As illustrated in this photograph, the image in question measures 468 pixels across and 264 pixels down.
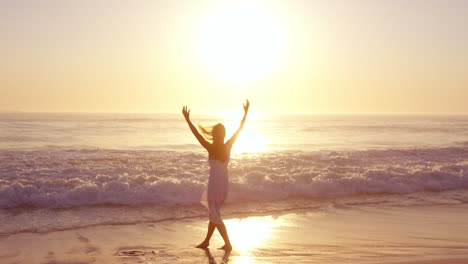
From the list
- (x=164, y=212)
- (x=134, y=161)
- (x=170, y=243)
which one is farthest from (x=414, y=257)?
(x=134, y=161)

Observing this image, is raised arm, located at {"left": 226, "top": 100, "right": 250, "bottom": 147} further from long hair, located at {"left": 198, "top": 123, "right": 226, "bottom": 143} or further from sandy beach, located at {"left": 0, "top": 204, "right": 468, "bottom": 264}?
sandy beach, located at {"left": 0, "top": 204, "right": 468, "bottom": 264}

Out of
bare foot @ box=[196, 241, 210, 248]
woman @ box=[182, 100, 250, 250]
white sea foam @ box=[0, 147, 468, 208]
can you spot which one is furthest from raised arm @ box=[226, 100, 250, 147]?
white sea foam @ box=[0, 147, 468, 208]

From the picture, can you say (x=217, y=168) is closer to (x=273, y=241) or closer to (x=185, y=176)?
(x=273, y=241)

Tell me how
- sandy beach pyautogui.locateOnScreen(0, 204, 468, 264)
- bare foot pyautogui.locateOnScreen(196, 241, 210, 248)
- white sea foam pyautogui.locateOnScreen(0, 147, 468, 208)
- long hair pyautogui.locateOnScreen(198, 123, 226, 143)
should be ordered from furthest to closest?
white sea foam pyautogui.locateOnScreen(0, 147, 468, 208), bare foot pyautogui.locateOnScreen(196, 241, 210, 248), long hair pyautogui.locateOnScreen(198, 123, 226, 143), sandy beach pyautogui.locateOnScreen(0, 204, 468, 264)

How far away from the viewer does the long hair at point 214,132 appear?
7.33 metres

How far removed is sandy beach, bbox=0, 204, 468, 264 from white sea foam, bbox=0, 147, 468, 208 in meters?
2.69

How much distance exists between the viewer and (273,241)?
8.12 meters

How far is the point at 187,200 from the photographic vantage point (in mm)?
12078

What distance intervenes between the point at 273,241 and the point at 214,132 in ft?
7.44

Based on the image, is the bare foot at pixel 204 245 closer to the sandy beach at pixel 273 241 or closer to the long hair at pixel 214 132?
the sandy beach at pixel 273 241

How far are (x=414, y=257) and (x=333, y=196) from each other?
622 cm

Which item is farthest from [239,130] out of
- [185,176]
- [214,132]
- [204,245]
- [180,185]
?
[185,176]

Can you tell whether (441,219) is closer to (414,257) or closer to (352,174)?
(414,257)

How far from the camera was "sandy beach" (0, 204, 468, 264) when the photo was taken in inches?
278
